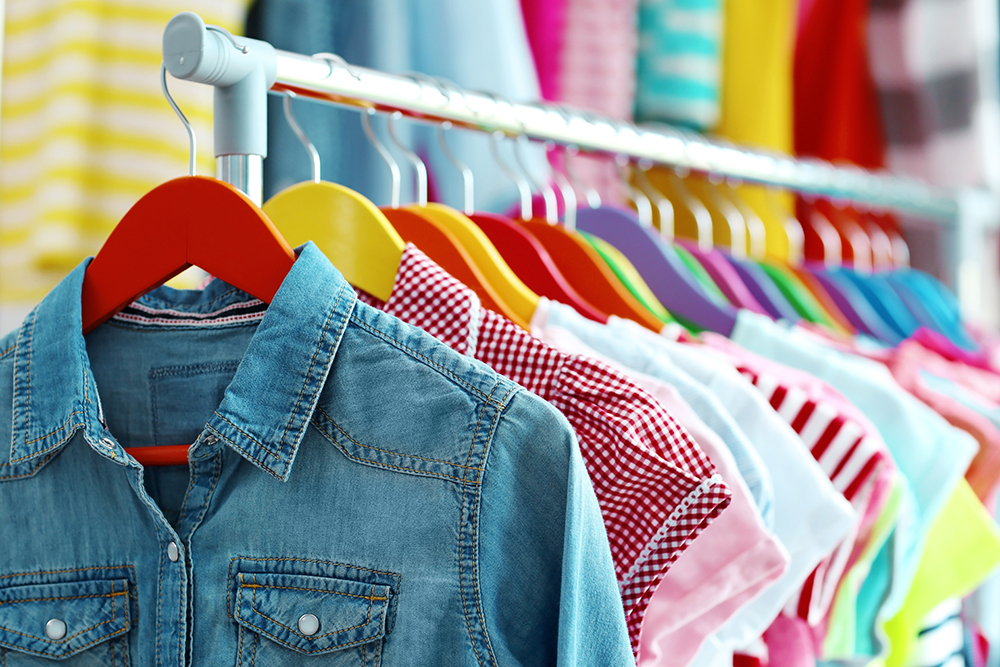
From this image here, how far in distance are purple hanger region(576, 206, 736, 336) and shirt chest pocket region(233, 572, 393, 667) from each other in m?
0.48

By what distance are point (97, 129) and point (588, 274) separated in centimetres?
62

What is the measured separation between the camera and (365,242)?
0.75 meters

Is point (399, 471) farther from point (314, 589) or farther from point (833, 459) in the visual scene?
point (833, 459)

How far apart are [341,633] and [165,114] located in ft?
2.35

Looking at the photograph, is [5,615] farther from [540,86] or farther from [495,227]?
[540,86]

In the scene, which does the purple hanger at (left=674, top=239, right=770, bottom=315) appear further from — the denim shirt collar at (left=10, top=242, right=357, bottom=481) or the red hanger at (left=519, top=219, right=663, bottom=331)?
the denim shirt collar at (left=10, top=242, right=357, bottom=481)

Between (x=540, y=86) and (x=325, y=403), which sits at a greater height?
(x=540, y=86)

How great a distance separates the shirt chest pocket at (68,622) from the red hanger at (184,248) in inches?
3.7

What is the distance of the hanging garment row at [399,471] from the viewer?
58 cm

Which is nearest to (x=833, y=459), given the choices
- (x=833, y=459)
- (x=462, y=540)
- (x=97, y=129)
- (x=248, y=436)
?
(x=833, y=459)

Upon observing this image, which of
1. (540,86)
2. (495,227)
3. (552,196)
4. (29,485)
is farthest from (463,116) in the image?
(540,86)

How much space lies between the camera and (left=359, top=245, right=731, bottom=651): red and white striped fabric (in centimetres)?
59

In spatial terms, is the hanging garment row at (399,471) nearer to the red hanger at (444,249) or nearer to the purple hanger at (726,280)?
the red hanger at (444,249)

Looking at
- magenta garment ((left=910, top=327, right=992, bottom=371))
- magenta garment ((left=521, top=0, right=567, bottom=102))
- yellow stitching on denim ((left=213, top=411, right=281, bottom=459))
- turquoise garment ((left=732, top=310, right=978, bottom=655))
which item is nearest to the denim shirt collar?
yellow stitching on denim ((left=213, top=411, right=281, bottom=459))
